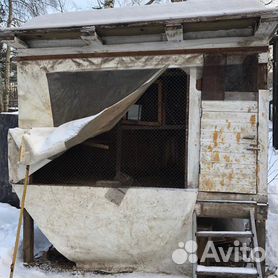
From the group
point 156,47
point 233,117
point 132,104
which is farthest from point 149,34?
point 233,117

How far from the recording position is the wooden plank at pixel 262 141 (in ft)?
12.8

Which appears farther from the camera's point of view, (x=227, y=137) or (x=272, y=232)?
(x=272, y=232)

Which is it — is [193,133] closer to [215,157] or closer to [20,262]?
[215,157]

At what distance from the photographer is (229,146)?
13.0 feet

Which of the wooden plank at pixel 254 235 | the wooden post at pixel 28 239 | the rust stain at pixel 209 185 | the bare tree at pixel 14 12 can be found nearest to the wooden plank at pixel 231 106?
the rust stain at pixel 209 185

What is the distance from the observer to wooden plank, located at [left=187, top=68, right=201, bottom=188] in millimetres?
4043

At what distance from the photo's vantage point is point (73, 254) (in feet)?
14.3

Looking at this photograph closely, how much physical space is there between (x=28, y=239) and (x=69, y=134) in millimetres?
1675

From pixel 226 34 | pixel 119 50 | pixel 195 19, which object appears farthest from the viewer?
pixel 119 50

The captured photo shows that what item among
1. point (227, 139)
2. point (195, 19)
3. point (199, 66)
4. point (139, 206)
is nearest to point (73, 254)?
point (139, 206)

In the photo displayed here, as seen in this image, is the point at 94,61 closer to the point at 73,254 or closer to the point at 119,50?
the point at 119,50

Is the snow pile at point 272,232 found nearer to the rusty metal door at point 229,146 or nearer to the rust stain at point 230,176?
the rusty metal door at point 229,146

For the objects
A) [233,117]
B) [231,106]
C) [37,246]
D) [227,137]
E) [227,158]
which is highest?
[231,106]

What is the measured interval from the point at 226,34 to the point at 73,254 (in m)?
3.28
